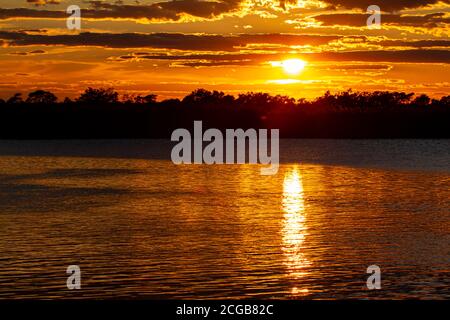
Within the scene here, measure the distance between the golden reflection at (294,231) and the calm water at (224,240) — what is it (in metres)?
0.06

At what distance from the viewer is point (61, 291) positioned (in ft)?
72.4

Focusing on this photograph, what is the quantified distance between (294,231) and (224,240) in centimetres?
432

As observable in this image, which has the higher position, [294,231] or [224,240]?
[294,231]

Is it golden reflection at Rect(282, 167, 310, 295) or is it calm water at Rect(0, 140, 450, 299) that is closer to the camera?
calm water at Rect(0, 140, 450, 299)

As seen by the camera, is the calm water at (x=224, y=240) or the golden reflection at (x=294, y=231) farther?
the golden reflection at (x=294, y=231)

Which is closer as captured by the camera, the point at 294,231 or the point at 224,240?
the point at 224,240

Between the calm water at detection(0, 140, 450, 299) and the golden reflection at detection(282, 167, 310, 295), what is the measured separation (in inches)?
2.3

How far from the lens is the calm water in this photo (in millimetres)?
22922

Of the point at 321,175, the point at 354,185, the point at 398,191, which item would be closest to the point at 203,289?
the point at 398,191

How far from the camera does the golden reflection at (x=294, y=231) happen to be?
25594 millimetres

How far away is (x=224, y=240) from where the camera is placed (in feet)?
106

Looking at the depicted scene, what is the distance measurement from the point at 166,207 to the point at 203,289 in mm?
24074

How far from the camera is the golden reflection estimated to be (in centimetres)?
2559

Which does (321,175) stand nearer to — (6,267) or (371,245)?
(371,245)
